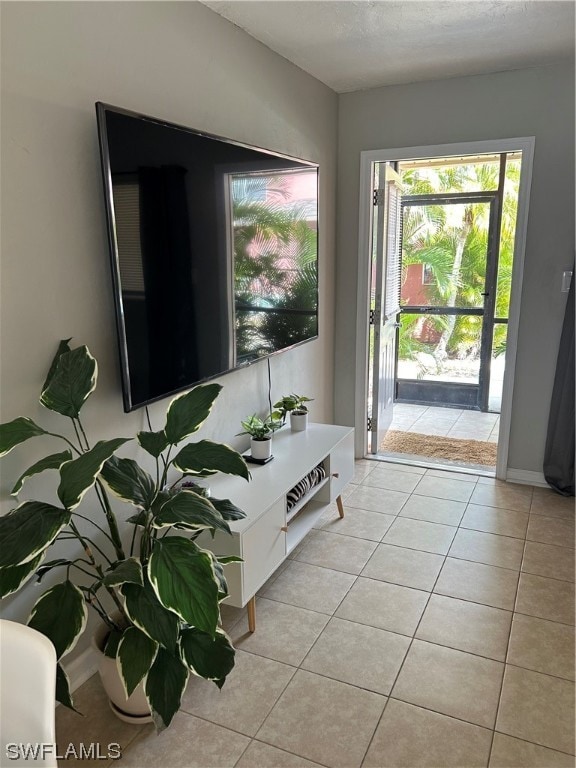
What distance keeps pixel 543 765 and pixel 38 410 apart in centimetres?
177

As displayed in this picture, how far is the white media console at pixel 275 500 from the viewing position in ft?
6.73

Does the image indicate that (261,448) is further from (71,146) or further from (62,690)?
(71,146)

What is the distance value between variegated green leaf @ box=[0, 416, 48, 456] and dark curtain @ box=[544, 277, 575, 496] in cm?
280

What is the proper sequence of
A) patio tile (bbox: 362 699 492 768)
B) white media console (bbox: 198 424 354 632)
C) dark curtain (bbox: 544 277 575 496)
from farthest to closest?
dark curtain (bbox: 544 277 575 496)
white media console (bbox: 198 424 354 632)
patio tile (bbox: 362 699 492 768)

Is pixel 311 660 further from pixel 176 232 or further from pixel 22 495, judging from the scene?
pixel 176 232

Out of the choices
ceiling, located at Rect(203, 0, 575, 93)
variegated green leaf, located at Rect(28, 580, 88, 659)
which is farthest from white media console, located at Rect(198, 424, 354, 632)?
ceiling, located at Rect(203, 0, 575, 93)

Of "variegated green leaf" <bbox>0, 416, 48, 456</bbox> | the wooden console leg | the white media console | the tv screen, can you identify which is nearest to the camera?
"variegated green leaf" <bbox>0, 416, 48, 456</bbox>

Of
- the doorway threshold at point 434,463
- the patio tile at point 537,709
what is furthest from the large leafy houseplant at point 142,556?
the doorway threshold at point 434,463

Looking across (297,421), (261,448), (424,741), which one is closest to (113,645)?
(424,741)

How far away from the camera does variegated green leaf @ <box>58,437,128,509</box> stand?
131 cm

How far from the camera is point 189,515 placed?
59.6 inches

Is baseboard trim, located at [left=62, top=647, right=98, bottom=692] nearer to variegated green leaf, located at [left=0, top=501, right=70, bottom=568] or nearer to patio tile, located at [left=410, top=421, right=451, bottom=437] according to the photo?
variegated green leaf, located at [left=0, top=501, right=70, bottom=568]

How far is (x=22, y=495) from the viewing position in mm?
1654

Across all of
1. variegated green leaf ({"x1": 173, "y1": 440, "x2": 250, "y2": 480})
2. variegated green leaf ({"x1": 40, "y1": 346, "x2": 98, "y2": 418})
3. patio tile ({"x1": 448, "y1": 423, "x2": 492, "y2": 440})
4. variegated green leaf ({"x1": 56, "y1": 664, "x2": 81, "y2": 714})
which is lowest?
patio tile ({"x1": 448, "y1": 423, "x2": 492, "y2": 440})
